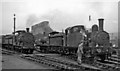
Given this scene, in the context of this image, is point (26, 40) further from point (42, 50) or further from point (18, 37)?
point (42, 50)

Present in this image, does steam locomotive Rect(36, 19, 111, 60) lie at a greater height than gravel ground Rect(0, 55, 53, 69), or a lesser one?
greater

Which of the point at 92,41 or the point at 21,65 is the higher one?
the point at 92,41

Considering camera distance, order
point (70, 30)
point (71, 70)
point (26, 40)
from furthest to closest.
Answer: point (26, 40) → point (70, 30) → point (71, 70)

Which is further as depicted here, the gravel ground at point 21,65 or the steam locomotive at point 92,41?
the steam locomotive at point 92,41

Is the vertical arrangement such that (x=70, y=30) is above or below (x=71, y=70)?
above

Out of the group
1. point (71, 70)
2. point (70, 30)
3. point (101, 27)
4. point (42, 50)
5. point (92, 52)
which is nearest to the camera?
point (71, 70)

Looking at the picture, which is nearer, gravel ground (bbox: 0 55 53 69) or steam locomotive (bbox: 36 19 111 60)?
gravel ground (bbox: 0 55 53 69)

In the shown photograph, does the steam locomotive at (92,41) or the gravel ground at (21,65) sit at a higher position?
the steam locomotive at (92,41)

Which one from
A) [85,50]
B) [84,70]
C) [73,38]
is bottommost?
[84,70]

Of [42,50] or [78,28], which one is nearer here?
[78,28]

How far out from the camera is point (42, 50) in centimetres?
2884

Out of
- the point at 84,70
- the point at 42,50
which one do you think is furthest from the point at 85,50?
the point at 42,50

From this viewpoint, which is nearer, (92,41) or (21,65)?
(21,65)

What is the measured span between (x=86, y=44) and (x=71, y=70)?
5.99 metres
